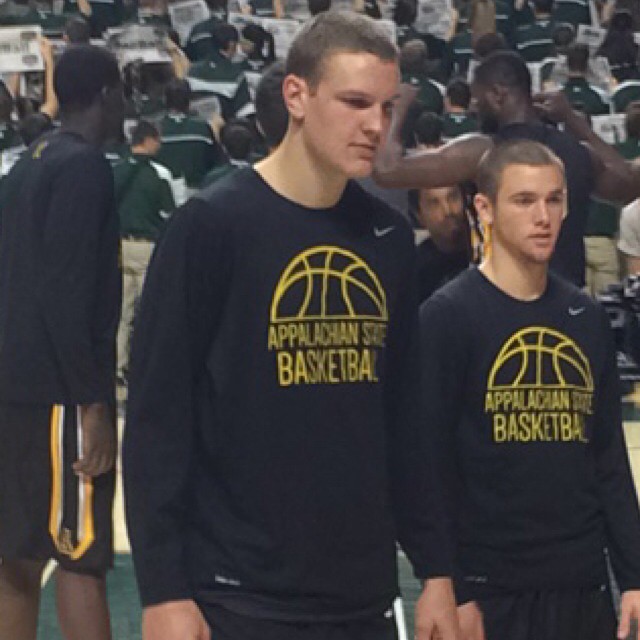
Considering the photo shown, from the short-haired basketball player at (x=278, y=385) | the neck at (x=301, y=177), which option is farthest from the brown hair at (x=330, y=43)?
the neck at (x=301, y=177)

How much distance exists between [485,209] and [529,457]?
61 centimetres

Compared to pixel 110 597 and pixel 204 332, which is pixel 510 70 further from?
pixel 204 332

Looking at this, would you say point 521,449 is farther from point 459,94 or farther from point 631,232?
point 459,94

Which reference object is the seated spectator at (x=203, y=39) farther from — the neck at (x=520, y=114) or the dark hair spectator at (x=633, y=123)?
the neck at (x=520, y=114)

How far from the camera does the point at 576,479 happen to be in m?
4.45

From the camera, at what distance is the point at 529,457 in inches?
174

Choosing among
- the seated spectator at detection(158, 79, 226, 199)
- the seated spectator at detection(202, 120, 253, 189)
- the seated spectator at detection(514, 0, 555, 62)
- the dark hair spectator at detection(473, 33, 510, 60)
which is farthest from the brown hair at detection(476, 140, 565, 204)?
the seated spectator at detection(514, 0, 555, 62)

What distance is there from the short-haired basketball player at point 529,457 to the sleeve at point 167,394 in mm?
1097

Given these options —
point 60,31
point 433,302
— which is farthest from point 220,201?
point 60,31

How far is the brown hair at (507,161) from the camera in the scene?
15.3 ft

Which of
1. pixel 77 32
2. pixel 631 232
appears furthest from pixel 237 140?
pixel 77 32

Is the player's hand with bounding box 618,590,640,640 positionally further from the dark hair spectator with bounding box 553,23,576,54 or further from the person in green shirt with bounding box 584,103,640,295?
the dark hair spectator with bounding box 553,23,576,54

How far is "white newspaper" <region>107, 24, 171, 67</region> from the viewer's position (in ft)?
52.6

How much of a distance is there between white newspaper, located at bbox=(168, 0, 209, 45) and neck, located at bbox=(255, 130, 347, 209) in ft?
50.0
